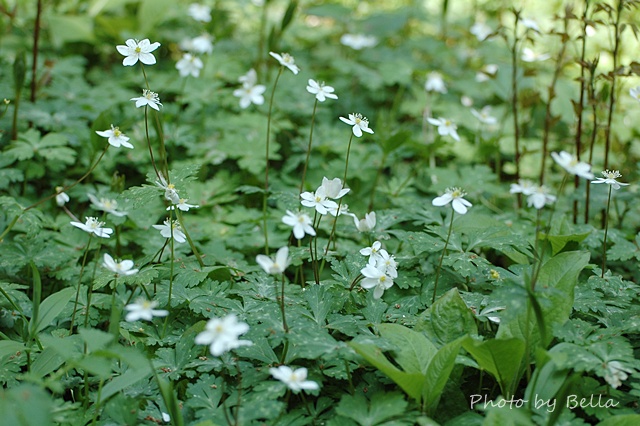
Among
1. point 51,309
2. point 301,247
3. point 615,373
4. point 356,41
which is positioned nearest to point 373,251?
point 301,247

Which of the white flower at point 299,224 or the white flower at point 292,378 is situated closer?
the white flower at point 292,378

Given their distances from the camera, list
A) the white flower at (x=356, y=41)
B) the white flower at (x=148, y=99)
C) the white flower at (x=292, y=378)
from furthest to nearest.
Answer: the white flower at (x=356, y=41)
the white flower at (x=148, y=99)
the white flower at (x=292, y=378)

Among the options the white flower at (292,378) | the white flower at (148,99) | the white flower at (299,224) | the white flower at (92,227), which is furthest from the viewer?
the white flower at (148,99)

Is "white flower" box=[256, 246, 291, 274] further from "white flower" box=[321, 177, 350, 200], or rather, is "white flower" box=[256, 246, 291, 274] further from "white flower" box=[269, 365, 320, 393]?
"white flower" box=[321, 177, 350, 200]

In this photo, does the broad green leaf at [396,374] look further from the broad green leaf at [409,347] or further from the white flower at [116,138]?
the white flower at [116,138]

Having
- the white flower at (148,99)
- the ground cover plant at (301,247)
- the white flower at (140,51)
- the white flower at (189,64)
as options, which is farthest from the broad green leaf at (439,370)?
the white flower at (189,64)

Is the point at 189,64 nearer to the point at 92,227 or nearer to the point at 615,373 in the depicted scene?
the point at 92,227

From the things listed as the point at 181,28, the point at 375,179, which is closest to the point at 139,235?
the point at 375,179
